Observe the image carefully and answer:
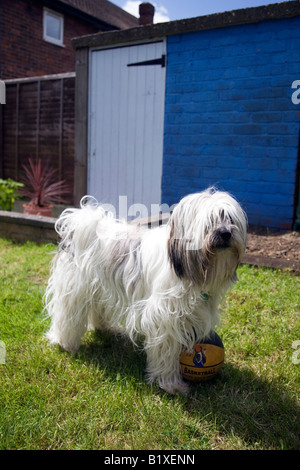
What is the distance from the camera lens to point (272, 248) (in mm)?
5176

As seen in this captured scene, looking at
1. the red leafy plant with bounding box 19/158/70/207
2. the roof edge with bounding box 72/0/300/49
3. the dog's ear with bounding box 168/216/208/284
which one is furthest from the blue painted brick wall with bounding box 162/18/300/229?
the dog's ear with bounding box 168/216/208/284

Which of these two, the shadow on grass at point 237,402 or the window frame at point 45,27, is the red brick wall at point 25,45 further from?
the shadow on grass at point 237,402

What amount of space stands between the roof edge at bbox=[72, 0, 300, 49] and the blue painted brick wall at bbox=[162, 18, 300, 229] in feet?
0.36

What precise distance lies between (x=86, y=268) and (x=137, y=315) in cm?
52

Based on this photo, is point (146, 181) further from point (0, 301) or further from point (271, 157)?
point (0, 301)

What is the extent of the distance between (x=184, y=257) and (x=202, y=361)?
0.76 metres

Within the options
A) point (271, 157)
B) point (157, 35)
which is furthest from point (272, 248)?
point (157, 35)

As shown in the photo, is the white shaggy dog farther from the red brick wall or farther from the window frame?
the window frame

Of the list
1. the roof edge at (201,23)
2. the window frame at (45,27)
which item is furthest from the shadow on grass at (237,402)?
the window frame at (45,27)

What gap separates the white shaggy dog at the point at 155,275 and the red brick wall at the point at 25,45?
35.3 ft

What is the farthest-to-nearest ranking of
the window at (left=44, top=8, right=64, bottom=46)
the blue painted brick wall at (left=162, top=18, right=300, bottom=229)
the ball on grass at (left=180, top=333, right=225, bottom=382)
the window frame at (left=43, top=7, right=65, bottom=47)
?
the window at (left=44, top=8, right=64, bottom=46) → the window frame at (left=43, top=7, right=65, bottom=47) → the blue painted brick wall at (left=162, top=18, right=300, bottom=229) → the ball on grass at (left=180, top=333, right=225, bottom=382)

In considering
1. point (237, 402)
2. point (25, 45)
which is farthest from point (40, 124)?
point (237, 402)

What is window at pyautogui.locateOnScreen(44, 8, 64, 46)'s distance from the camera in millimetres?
13319

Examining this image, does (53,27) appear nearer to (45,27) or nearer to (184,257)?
(45,27)
